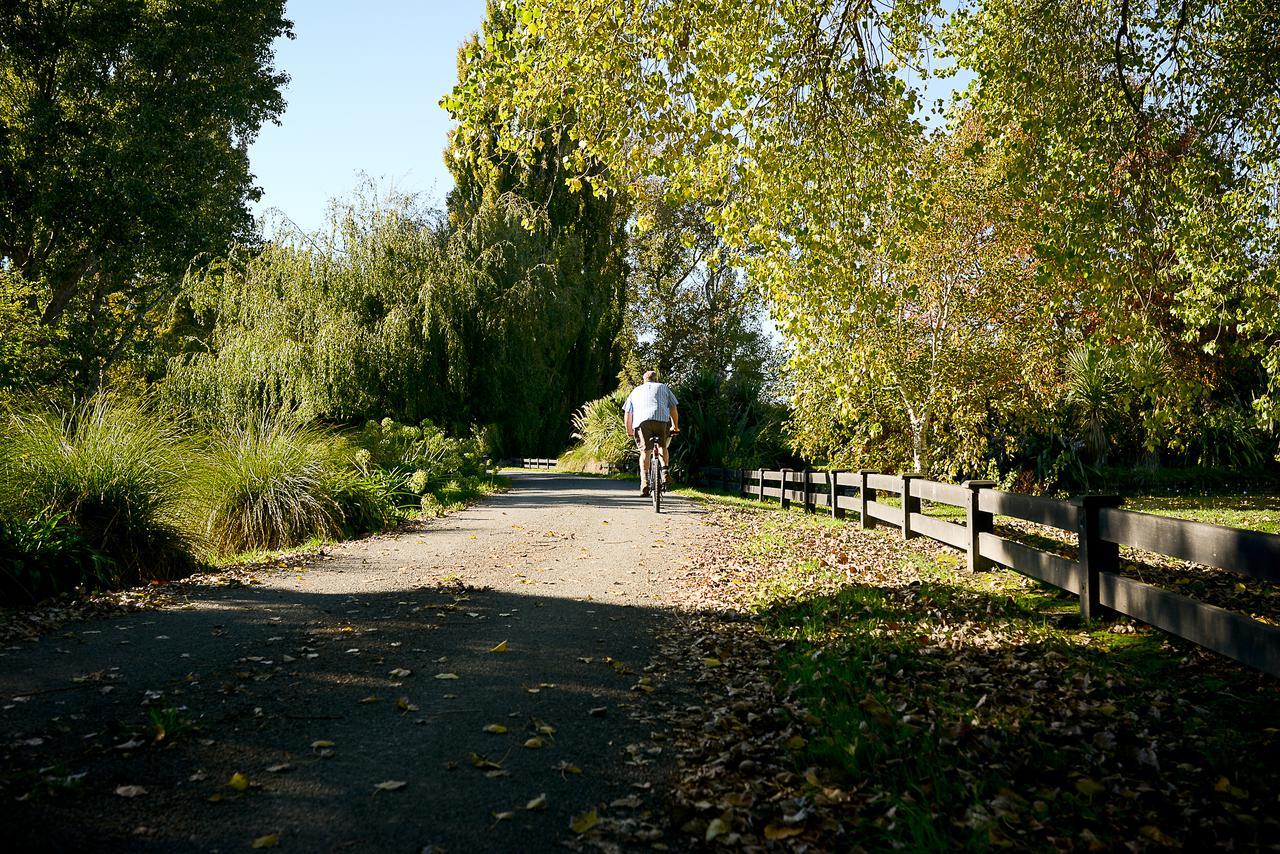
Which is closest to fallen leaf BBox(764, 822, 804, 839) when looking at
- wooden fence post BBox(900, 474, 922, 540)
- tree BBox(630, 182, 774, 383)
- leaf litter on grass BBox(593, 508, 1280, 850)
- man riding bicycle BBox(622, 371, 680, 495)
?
leaf litter on grass BBox(593, 508, 1280, 850)

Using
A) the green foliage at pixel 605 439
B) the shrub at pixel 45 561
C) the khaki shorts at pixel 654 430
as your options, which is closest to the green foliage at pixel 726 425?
the green foliage at pixel 605 439

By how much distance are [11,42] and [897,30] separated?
2278 centimetres

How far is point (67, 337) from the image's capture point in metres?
23.7

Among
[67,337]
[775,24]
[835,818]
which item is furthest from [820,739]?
[67,337]

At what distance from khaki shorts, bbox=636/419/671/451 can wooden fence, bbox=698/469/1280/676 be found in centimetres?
464

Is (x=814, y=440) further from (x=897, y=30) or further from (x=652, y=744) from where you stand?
(x=652, y=744)

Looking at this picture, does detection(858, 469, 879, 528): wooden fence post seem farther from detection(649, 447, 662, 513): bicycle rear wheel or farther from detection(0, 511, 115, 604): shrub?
detection(0, 511, 115, 604): shrub

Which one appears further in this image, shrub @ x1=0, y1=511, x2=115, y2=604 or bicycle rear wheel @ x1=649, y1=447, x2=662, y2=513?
bicycle rear wheel @ x1=649, y1=447, x2=662, y2=513

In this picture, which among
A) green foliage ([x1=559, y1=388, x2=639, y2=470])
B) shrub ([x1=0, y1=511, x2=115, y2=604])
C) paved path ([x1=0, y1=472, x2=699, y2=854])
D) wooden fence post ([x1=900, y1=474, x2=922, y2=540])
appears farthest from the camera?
green foliage ([x1=559, y1=388, x2=639, y2=470])

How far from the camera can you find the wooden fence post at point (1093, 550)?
18.4ft

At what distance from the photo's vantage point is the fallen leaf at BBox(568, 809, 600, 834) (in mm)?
3096

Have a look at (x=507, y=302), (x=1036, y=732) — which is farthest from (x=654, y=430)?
(x=1036, y=732)

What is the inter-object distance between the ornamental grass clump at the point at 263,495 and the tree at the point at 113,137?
13648mm

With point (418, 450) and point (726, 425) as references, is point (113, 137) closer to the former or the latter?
point (418, 450)
